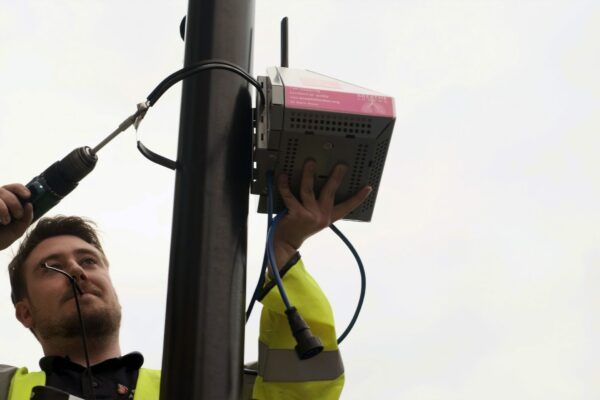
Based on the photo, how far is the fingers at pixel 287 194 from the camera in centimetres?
205

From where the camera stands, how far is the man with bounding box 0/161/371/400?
2141mm

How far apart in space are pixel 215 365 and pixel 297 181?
2.08 feet

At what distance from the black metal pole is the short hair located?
181 centimetres

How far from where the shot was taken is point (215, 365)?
1640mm

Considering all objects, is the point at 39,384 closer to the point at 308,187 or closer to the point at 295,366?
the point at 295,366

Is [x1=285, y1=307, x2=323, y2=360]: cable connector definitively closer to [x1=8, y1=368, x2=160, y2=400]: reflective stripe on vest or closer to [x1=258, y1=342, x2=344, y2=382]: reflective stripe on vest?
[x1=258, y1=342, x2=344, y2=382]: reflective stripe on vest

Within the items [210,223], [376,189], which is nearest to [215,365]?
[210,223]

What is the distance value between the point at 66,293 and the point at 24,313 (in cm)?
41

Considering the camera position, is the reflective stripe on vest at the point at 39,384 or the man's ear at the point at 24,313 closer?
the reflective stripe on vest at the point at 39,384

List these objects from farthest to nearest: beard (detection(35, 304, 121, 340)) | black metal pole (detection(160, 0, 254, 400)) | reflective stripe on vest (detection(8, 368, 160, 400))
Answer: beard (detection(35, 304, 121, 340)), reflective stripe on vest (detection(8, 368, 160, 400)), black metal pole (detection(160, 0, 254, 400))

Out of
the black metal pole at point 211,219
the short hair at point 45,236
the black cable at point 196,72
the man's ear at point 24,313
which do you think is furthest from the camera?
the short hair at point 45,236

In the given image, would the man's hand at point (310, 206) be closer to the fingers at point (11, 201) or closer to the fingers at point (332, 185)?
the fingers at point (332, 185)

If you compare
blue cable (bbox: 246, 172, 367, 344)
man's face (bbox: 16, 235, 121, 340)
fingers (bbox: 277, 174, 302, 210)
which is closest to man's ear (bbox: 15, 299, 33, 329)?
man's face (bbox: 16, 235, 121, 340)

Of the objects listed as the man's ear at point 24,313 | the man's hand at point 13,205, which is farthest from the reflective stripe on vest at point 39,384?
the man's hand at point 13,205
